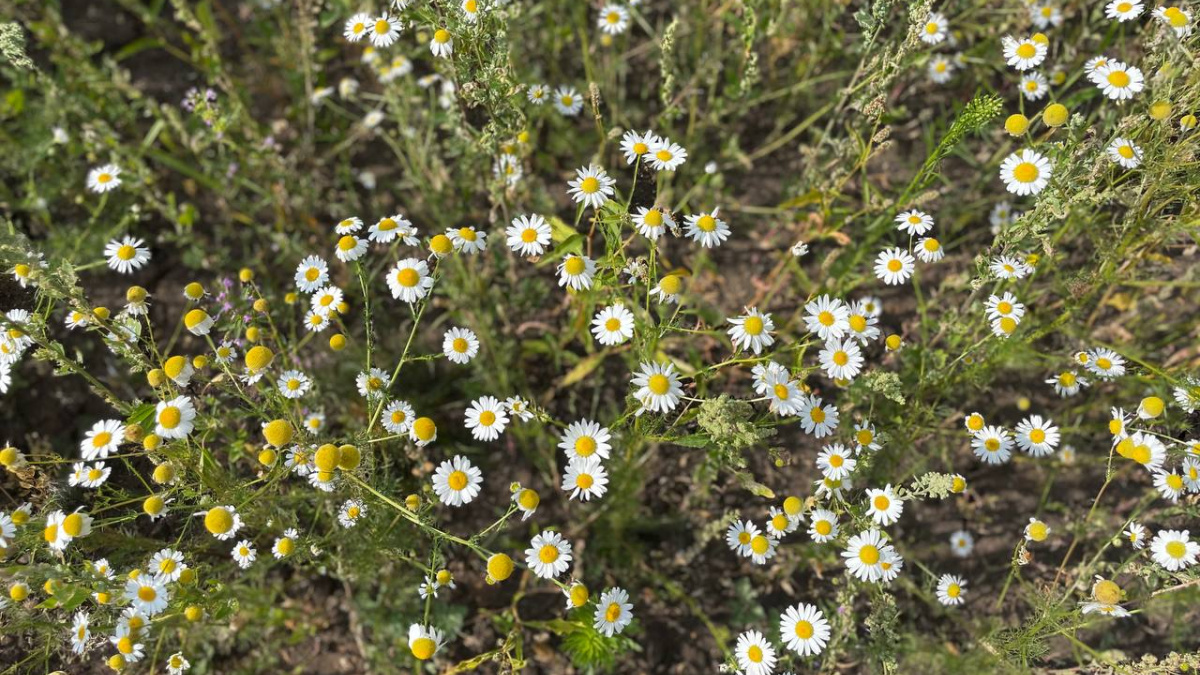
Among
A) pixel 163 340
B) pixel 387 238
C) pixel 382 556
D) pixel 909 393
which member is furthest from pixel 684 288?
pixel 163 340

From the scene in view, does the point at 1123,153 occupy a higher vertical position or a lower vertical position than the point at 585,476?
higher

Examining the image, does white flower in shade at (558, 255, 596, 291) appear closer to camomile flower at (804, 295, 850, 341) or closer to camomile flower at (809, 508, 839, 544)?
camomile flower at (804, 295, 850, 341)

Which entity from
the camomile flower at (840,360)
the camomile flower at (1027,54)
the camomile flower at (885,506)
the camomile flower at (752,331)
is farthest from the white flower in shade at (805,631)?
the camomile flower at (1027,54)

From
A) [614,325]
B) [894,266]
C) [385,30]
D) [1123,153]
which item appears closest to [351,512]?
[614,325]

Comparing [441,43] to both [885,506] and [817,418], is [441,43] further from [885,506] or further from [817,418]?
[885,506]

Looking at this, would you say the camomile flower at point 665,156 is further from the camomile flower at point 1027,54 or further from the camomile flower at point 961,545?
the camomile flower at point 961,545

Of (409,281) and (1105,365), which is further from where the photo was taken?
(1105,365)
